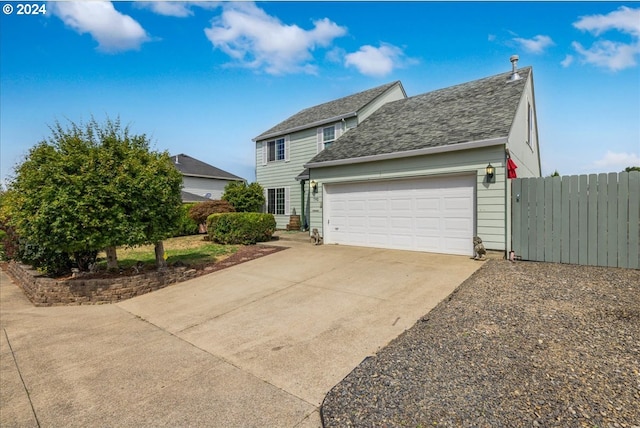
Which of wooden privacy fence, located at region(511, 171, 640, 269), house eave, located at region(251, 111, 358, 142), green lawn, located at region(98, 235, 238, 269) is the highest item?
house eave, located at region(251, 111, 358, 142)

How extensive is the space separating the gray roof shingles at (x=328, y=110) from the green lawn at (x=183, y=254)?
26.4 feet

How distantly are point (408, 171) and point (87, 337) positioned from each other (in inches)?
316

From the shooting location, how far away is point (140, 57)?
1063cm

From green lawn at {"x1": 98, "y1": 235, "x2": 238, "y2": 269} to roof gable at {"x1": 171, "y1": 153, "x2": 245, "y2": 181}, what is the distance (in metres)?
15.2

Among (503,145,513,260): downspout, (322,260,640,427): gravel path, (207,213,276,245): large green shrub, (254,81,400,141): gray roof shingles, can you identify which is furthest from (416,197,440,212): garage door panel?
(254,81,400,141): gray roof shingles

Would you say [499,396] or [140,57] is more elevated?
[140,57]

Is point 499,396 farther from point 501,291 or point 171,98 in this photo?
point 171,98

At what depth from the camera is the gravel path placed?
7.34ft

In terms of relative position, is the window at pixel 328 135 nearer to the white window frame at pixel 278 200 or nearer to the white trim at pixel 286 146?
the white trim at pixel 286 146

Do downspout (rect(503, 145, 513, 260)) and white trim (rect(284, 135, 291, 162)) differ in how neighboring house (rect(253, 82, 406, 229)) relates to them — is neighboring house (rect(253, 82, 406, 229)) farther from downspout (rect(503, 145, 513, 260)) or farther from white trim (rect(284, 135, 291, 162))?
Result: downspout (rect(503, 145, 513, 260))

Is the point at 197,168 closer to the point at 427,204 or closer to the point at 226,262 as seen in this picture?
the point at 226,262

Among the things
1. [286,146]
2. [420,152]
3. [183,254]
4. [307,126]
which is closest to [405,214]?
[420,152]

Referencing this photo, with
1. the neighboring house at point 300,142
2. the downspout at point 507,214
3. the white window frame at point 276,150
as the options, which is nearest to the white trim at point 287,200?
the neighboring house at point 300,142

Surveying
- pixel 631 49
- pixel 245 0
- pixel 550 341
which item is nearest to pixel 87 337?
pixel 550 341
